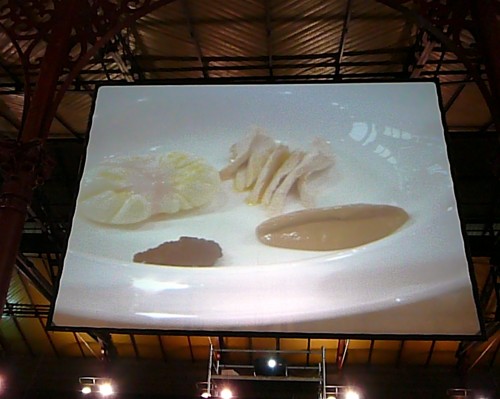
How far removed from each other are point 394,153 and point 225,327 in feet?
7.21

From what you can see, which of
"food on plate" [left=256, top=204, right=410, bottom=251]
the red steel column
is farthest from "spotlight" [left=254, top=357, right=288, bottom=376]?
the red steel column

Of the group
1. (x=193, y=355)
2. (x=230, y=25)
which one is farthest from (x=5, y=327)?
(x=230, y=25)

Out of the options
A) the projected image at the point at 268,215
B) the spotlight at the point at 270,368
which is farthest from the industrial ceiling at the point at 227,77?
the spotlight at the point at 270,368

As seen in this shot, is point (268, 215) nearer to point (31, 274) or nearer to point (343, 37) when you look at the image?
point (343, 37)

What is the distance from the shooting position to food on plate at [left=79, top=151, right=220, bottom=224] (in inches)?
197

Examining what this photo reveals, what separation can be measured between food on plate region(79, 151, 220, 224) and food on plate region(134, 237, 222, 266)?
35cm

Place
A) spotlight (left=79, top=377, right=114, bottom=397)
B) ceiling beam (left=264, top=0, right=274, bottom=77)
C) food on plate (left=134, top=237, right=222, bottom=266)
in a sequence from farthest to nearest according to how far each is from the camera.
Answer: spotlight (left=79, top=377, right=114, bottom=397)
ceiling beam (left=264, top=0, right=274, bottom=77)
food on plate (left=134, top=237, right=222, bottom=266)

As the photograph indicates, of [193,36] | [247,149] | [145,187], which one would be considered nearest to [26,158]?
[145,187]

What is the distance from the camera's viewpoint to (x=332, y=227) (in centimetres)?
477

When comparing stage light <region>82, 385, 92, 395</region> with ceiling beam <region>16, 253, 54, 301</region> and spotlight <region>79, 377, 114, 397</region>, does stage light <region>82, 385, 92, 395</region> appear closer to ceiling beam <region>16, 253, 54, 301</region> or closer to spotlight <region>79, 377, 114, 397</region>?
spotlight <region>79, 377, 114, 397</region>

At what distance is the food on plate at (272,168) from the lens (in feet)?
16.4

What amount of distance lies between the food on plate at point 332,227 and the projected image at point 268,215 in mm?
11

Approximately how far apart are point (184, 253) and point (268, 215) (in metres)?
0.78

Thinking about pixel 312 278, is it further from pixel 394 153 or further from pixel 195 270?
pixel 394 153
